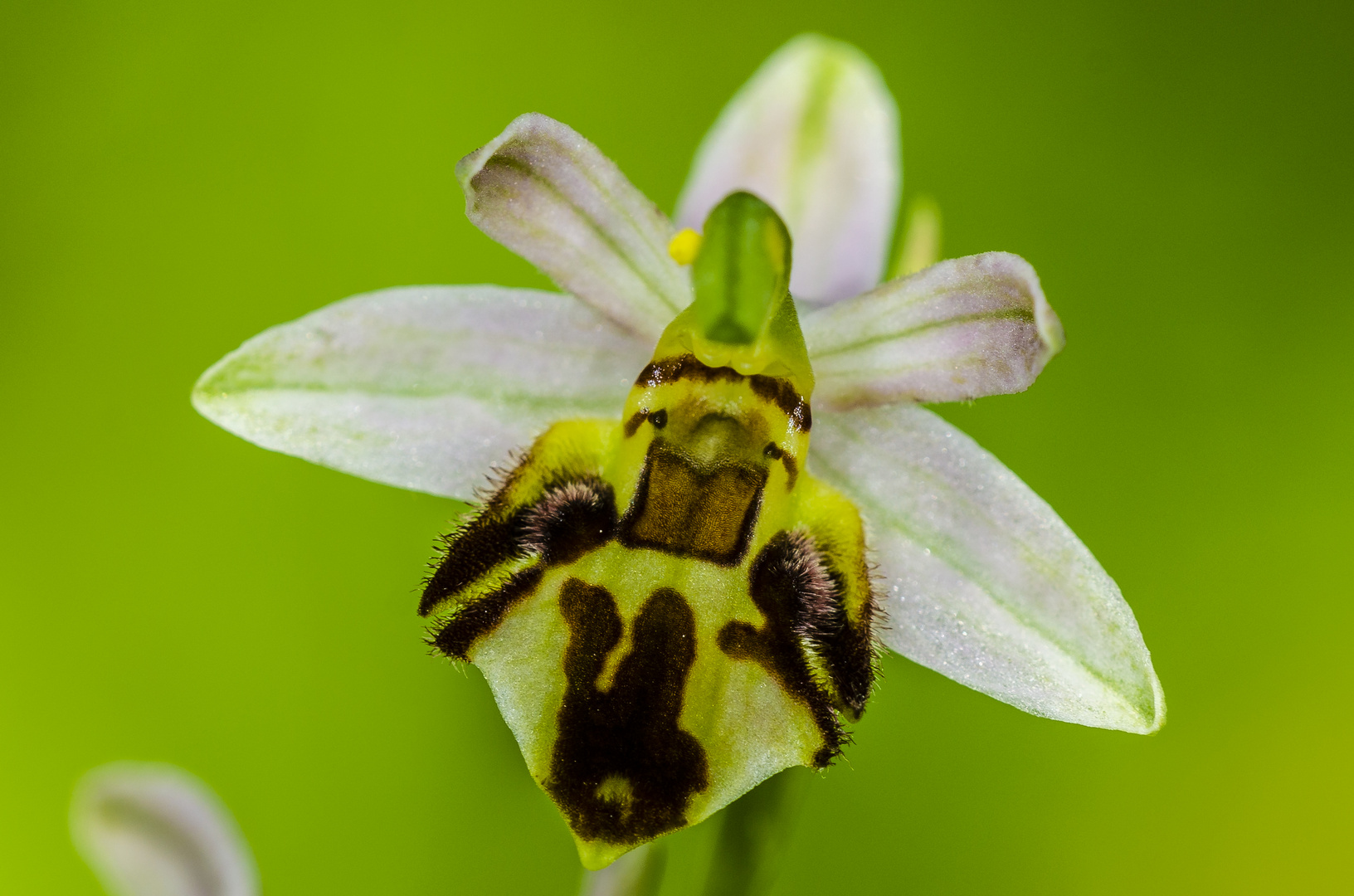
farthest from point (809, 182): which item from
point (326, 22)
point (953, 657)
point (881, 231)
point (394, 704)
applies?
point (326, 22)

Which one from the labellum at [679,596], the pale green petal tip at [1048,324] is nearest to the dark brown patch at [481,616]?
the labellum at [679,596]

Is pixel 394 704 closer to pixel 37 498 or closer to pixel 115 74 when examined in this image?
pixel 37 498

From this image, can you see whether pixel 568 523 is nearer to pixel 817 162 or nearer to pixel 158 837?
pixel 158 837

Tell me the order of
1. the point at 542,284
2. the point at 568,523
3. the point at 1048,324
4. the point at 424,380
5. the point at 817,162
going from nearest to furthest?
the point at 1048,324
the point at 568,523
the point at 424,380
the point at 817,162
the point at 542,284

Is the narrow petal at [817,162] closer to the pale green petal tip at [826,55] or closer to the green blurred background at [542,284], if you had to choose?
the pale green petal tip at [826,55]

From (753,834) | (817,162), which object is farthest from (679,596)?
(817,162)

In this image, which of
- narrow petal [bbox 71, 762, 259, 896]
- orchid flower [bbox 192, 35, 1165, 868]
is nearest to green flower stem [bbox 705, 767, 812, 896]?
orchid flower [bbox 192, 35, 1165, 868]

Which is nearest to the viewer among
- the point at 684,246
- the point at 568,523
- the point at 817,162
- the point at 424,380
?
the point at 568,523
